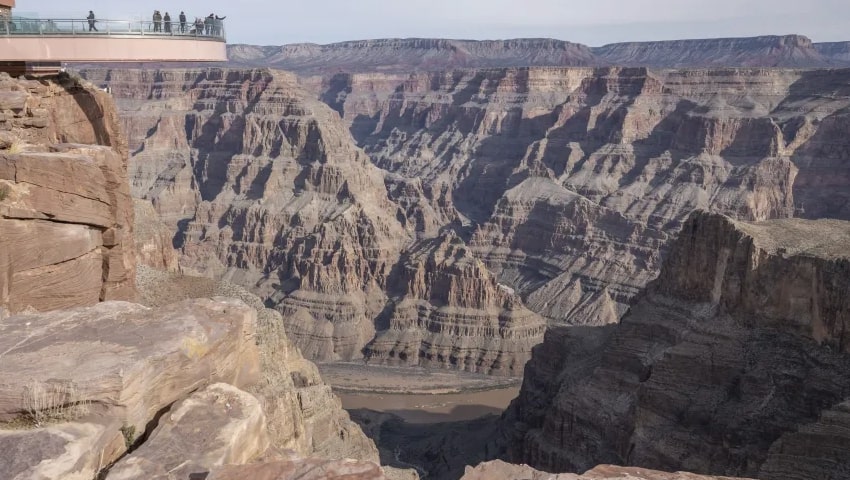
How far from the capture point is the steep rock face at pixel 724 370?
41094 millimetres

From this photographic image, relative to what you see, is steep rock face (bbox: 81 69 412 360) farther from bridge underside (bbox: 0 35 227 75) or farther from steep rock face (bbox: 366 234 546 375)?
bridge underside (bbox: 0 35 227 75)

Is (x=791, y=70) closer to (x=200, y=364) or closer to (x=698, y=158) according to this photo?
(x=698, y=158)

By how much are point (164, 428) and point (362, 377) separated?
3131 inches

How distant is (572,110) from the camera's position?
170125 mm

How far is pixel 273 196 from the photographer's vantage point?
13300 cm

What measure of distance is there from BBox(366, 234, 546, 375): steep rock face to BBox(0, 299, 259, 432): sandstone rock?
261 ft

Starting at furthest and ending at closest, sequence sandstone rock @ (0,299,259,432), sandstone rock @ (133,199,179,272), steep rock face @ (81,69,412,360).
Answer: steep rock face @ (81,69,412,360)
sandstone rock @ (133,199,179,272)
sandstone rock @ (0,299,259,432)

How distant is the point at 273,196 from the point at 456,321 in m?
44.3

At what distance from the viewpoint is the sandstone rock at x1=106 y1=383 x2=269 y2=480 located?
546 inches

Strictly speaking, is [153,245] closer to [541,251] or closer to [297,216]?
[297,216]

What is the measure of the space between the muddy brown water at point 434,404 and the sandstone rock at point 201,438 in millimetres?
65219

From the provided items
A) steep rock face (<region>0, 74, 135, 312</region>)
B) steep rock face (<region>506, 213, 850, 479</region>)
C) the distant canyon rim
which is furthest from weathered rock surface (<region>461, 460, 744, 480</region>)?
steep rock face (<region>506, 213, 850, 479</region>)

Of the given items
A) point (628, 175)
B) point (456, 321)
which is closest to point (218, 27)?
point (456, 321)

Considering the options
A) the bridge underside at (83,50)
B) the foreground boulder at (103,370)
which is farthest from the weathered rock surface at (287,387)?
the foreground boulder at (103,370)
